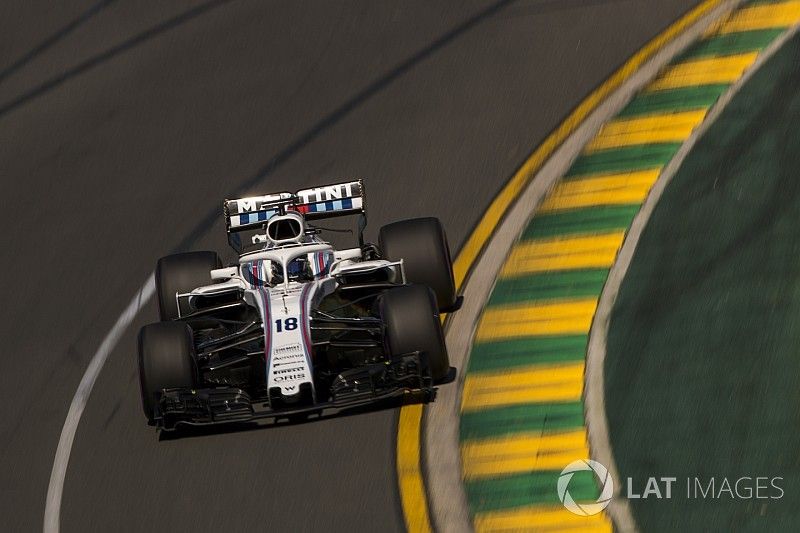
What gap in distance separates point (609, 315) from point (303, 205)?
11.8ft

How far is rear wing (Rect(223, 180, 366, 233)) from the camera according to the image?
1609 cm

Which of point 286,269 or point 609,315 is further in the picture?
point 609,315

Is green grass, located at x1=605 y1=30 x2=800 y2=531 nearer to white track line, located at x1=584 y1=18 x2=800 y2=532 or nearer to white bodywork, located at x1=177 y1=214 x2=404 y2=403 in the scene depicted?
white track line, located at x1=584 y1=18 x2=800 y2=532

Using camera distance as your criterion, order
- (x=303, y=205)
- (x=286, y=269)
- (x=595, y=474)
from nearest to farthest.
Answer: (x=595, y=474)
(x=286, y=269)
(x=303, y=205)

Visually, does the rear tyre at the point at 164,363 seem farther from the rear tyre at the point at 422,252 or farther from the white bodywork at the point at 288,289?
the rear tyre at the point at 422,252

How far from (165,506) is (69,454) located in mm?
1735

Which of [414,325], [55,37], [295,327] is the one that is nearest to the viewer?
[414,325]

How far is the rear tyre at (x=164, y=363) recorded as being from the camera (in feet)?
44.2

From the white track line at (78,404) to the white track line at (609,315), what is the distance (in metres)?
4.87

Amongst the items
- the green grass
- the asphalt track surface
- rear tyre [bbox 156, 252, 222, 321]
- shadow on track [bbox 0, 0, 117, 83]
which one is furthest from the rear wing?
shadow on track [bbox 0, 0, 117, 83]

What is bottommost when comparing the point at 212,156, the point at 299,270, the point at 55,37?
the point at 299,270

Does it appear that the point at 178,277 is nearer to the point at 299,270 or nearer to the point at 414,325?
the point at 299,270

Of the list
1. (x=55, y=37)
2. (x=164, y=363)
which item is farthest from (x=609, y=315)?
(x=55, y=37)

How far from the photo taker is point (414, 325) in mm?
13383
